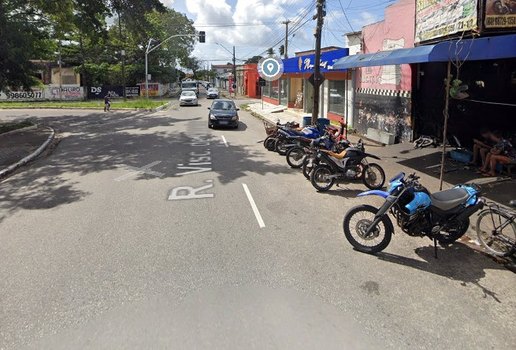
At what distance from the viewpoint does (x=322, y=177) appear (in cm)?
914

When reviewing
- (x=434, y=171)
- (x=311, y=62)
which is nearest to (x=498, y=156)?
(x=434, y=171)

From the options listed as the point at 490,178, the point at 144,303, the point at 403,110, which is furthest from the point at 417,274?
the point at 403,110

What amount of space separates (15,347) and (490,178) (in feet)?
30.4

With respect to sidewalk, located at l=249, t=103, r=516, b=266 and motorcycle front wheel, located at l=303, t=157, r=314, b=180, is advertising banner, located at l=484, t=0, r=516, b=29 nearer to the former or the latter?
sidewalk, located at l=249, t=103, r=516, b=266

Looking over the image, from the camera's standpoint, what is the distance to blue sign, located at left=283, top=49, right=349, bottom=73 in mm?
20073

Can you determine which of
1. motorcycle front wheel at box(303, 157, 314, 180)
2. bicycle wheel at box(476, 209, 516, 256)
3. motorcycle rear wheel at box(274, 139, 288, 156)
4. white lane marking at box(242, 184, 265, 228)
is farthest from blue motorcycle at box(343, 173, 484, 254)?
motorcycle rear wheel at box(274, 139, 288, 156)

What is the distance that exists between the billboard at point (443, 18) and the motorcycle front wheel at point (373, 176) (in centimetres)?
348

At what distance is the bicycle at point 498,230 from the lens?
5527 millimetres

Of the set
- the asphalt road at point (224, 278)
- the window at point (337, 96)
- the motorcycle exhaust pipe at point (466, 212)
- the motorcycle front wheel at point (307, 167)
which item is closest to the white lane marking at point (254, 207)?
the asphalt road at point (224, 278)

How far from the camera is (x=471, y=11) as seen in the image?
8.61 meters

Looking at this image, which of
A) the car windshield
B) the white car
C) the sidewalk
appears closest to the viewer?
the sidewalk

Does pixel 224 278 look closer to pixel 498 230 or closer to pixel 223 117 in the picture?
pixel 498 230

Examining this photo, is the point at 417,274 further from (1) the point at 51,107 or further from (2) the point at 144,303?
(1) the point at 51,107

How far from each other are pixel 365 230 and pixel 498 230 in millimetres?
1821
